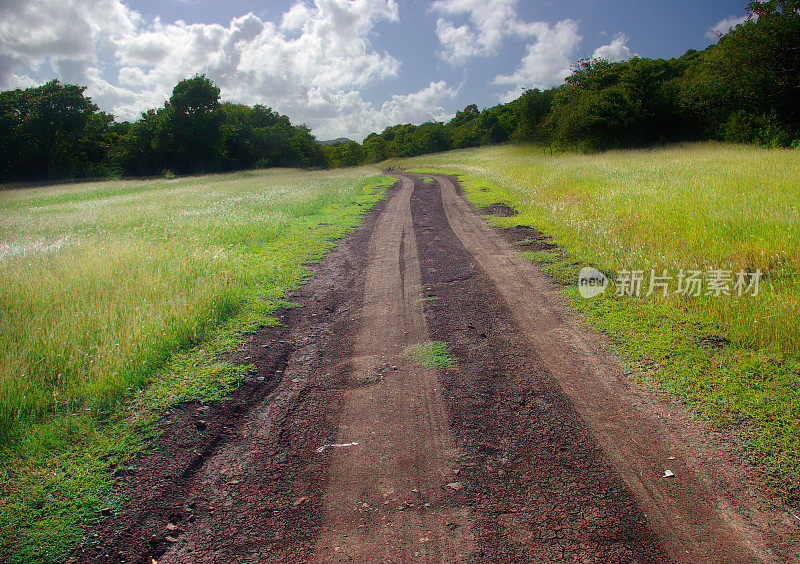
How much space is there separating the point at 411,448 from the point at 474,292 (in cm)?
368

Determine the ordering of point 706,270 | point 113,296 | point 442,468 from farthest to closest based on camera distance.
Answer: point 706,270 < point 113,296 < point 442,468

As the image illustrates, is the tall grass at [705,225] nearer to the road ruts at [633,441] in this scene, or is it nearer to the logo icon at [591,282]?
the logo icon at [591,282]

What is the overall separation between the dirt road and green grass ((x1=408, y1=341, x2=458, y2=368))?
0.11 meters

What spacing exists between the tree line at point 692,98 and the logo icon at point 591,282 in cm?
2388

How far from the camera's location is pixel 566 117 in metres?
34.9

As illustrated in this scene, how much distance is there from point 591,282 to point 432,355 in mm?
3388

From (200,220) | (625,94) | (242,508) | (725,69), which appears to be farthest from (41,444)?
(625,94)

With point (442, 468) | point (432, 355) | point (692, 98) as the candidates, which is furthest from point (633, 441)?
point (692, 98)

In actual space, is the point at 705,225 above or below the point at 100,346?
above

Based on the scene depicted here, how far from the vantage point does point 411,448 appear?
10.4 ft

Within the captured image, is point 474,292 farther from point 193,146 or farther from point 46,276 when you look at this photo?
point 193,146

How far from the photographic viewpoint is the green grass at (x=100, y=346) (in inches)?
111

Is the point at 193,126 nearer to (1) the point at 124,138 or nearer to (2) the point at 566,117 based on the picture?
Result: (1) the point at 124,138

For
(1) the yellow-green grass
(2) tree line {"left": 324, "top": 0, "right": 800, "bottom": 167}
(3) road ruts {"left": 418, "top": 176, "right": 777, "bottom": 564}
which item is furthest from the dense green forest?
(3) road ruts {"left": 418, "top": 176, "right": 777, "bottom": 564}
